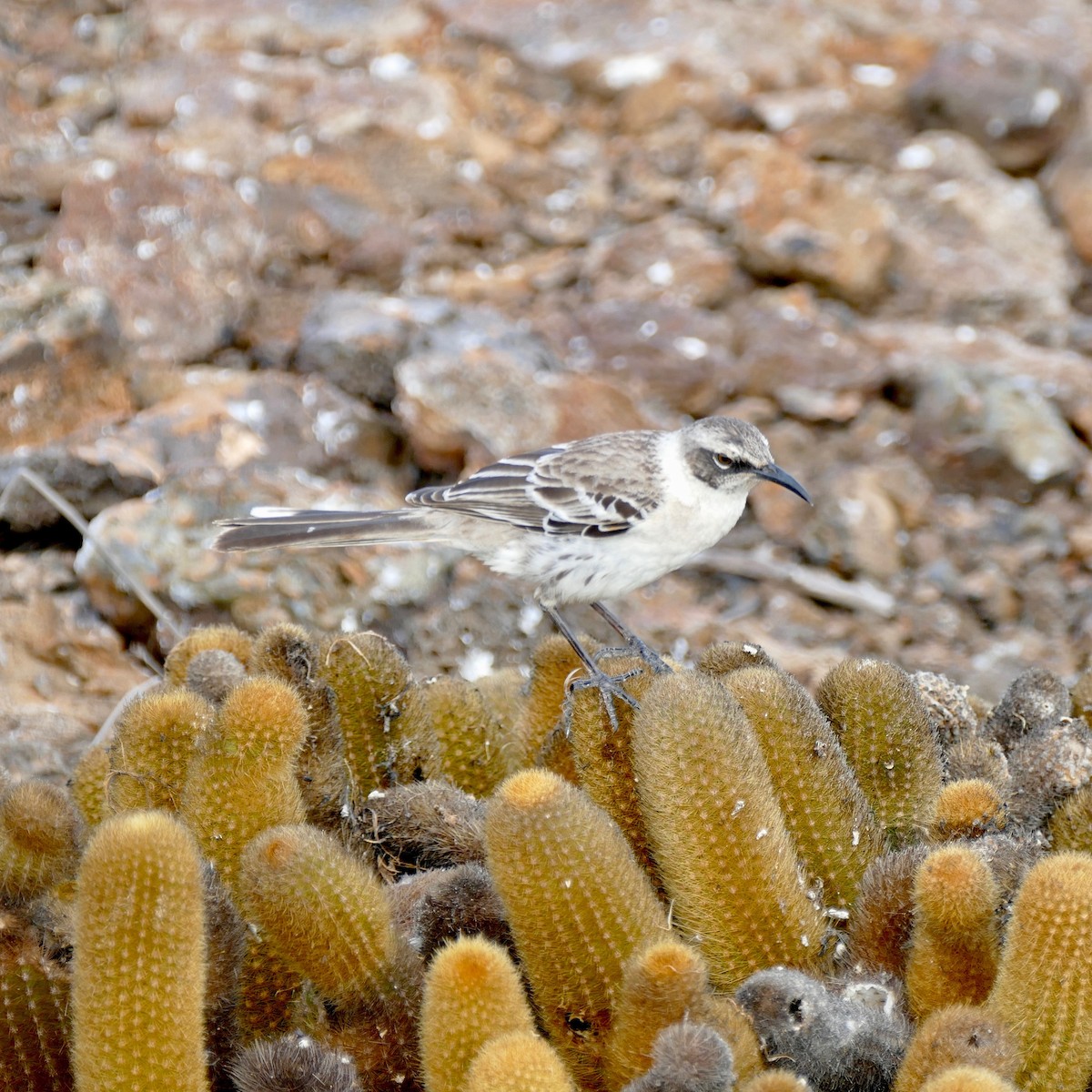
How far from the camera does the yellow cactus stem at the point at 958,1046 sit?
9.27 ft

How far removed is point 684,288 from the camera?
27.5 ft

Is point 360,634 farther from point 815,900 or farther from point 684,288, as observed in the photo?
point 684,288

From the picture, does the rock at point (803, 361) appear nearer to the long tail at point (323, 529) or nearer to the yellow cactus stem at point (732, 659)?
the long tail at point (323, 529)

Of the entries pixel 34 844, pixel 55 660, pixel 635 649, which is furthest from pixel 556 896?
pixel 55 660

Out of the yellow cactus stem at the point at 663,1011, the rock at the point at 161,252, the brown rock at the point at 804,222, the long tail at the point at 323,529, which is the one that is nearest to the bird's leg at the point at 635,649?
the long tail at the point at 323,529

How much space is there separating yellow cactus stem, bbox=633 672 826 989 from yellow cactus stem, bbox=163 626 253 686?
1584 mm

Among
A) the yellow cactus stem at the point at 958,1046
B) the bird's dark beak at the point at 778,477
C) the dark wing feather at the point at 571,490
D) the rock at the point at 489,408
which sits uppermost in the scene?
the yellow cactus stem at the point at 958,1046

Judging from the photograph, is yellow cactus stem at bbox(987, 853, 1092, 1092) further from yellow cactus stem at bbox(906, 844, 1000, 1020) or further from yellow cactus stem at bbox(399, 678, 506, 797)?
yellow cactus stem at bbox(399, 678, 506, 797)

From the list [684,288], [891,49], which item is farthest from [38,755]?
[891,49]

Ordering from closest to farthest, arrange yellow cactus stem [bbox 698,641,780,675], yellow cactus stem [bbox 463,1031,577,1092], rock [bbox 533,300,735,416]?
yellow cactus stem [bbox 463,1031,577,1092] < yellow cactus stem [bbox 698,641,780,675] < rock [bbox 533,300,735,416]

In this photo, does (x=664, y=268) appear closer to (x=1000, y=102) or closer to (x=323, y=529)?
(x=1000, y=102)

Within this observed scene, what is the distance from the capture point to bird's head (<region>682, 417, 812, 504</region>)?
5.34 meters

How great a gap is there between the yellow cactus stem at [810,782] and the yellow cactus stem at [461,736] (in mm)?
1004

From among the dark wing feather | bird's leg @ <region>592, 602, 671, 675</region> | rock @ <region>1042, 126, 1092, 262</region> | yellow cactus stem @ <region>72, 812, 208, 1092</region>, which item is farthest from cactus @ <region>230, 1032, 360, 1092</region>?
rock @ <region>1042, 126, 1092, 262</region>
